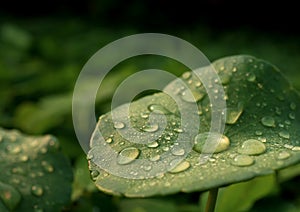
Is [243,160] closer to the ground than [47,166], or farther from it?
farther from it

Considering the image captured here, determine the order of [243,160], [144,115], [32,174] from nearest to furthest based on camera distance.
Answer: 1. [243,160]
2. [144,115]
3. [32,174]

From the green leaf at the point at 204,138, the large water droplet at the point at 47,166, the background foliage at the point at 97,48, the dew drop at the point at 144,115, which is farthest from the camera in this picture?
the background foliage at the point at 97,48

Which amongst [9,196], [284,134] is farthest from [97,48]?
[284,134]

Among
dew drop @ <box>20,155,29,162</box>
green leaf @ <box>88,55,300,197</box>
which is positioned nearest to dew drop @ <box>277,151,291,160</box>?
green leaf @ <box>88,55,300,197</box>

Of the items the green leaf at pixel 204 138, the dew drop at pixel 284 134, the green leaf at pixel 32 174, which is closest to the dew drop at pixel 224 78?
the green leaf at pixel 204 138

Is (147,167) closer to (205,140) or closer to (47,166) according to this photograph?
(205,140)

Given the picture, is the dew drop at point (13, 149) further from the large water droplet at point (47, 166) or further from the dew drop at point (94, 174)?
the dew drop at point (94, 174)
